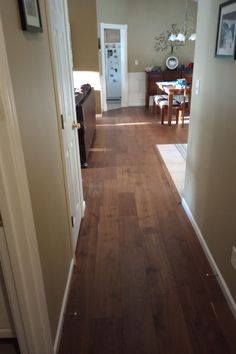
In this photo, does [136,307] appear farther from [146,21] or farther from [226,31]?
[146,21]

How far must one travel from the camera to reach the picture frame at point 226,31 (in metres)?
1.58

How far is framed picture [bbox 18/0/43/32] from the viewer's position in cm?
109

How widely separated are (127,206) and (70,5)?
5.06m

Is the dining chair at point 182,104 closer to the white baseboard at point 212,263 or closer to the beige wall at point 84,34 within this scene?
the beige wall at point 84,34

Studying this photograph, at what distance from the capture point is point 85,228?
2.56 metres

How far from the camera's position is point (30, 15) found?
3.90 feet

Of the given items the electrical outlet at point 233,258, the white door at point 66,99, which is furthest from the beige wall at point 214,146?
the white door at point 66,99

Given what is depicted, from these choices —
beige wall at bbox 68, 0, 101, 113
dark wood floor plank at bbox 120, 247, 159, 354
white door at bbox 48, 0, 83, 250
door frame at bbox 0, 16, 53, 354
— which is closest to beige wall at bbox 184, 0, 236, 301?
dark wood floor plank at bbox 120, 247, 159, 354

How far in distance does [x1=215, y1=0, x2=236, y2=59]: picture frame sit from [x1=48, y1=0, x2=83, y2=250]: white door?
1.01m

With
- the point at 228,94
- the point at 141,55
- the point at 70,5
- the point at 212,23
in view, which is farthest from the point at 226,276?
the point at 141,55

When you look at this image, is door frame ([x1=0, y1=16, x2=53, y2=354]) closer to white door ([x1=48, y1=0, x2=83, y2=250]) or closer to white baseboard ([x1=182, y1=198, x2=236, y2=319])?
white door ([x1=48, y1=0, x2=83, y2=250])

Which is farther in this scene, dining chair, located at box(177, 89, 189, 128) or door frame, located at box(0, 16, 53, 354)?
dining chair, located at box(177, 89, 189, 128)

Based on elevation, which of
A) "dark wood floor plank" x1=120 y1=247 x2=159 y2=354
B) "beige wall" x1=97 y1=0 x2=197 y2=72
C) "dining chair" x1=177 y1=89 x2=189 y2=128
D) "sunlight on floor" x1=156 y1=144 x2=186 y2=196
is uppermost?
"beige wall" x1=97 y1=0 x2=197 y2=72

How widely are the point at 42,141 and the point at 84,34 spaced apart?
5703mm
